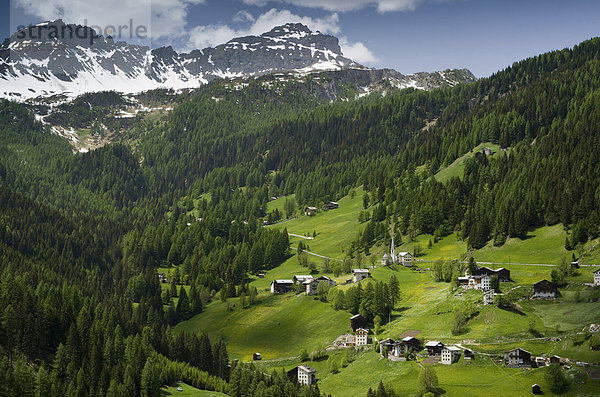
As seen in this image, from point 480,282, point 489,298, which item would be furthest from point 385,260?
point 489,298

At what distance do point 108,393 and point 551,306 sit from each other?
77.7 metres

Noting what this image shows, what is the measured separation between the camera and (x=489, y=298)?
4641 inches

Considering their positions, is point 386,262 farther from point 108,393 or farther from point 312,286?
point 108,393

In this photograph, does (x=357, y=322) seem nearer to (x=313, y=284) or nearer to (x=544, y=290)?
(x=313, y=284)

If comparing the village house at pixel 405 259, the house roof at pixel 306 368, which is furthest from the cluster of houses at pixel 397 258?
the house roof at pixel 306 368

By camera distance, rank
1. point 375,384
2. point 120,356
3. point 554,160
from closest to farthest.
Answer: point 375,384, point 120,356, point 554,160

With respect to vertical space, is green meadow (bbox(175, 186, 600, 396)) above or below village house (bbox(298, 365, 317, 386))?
above

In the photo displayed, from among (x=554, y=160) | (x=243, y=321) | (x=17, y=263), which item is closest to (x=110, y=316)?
(x=243, y=321)

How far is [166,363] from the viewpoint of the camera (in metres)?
Result: 112

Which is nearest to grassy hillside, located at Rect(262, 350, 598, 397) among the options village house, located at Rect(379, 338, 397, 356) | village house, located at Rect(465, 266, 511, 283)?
village house, located at Rect(379, 338, 397, 356)

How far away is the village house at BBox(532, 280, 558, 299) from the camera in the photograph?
4606 inches

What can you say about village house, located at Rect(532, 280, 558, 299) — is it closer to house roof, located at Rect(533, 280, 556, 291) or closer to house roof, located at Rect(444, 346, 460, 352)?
house roof, located at Rect(533, 280, 556, 291)

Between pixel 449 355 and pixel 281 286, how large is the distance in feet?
249

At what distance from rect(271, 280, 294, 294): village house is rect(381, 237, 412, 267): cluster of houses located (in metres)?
27.0
